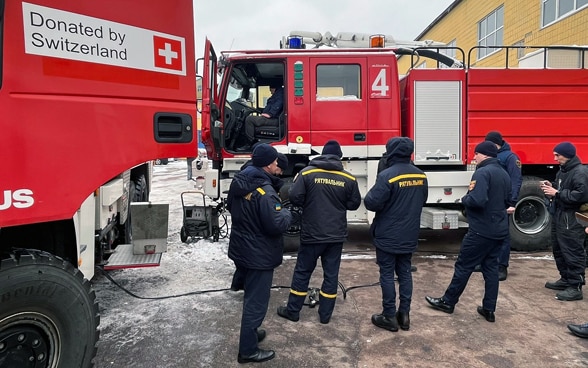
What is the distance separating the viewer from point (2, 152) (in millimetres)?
1944

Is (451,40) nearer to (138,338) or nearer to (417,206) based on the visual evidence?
(417,206)

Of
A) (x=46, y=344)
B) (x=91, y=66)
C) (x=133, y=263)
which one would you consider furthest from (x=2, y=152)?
(x=133, y=263)

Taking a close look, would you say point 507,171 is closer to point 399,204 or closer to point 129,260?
point 399,204

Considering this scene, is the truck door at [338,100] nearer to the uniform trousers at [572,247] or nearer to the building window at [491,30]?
the uniform trousers at [572,247]

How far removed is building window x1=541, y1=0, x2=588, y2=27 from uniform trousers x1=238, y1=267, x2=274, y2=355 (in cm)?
1214

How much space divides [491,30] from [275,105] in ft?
45.8

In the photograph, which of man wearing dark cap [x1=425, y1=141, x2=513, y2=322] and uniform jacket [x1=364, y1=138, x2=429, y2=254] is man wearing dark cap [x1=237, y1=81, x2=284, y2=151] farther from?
man wearing dark cap [x1=425, y1=141, x2=513, y2=322]

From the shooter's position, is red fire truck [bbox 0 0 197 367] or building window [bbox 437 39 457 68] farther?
building window [bbox 437 39 457 68]

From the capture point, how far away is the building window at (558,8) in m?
11.3

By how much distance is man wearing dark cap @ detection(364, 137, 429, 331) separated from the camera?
3719mm

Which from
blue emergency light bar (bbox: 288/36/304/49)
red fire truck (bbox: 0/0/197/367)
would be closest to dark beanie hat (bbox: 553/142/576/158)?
blue emergency light bar (bbox: 288/36/304/49)

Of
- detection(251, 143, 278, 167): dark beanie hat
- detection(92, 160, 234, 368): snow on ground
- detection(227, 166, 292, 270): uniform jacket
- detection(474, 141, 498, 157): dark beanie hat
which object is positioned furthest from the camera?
detection(474, 141, 498, 157): dark beanie hat

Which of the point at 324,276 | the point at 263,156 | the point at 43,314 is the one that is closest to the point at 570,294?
the point at 324,276

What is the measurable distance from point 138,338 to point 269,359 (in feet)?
3.87
